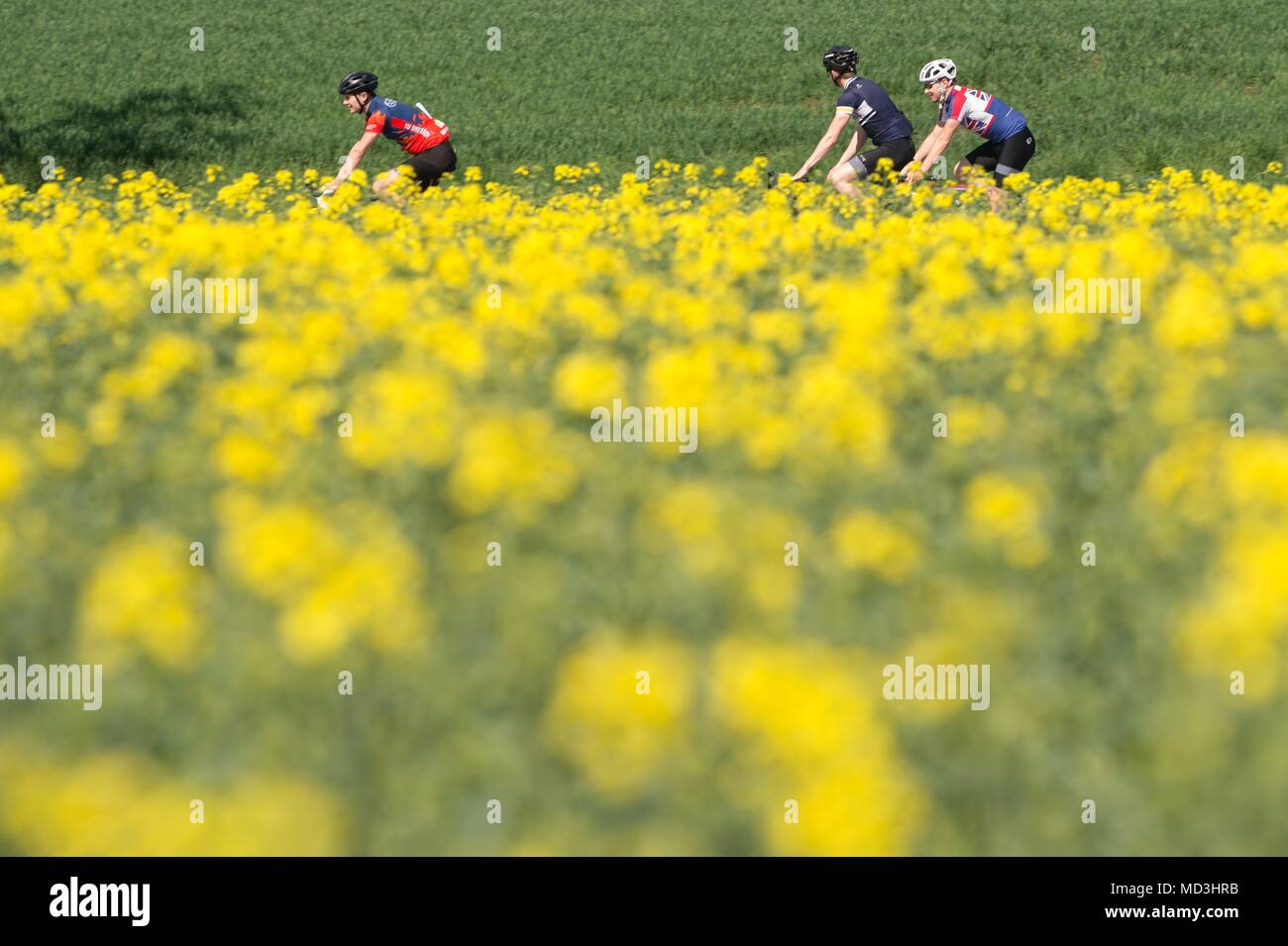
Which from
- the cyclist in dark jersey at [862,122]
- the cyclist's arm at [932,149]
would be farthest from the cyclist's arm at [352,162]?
the cyclist's arm at [932,149]

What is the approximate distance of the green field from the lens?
21.7 m

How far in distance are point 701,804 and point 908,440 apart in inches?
99.8

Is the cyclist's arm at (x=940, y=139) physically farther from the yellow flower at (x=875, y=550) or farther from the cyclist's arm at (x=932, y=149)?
the yellow flower at (x=875, y=550)

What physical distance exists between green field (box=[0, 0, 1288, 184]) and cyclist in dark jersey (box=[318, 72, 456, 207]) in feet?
27.1

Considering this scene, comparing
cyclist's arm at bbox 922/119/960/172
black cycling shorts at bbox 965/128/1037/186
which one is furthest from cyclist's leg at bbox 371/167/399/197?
black cycling shorts at bbox 965/128/1037/186

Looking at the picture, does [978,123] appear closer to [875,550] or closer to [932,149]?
[932,149]

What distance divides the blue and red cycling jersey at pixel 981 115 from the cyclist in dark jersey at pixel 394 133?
13.6 feet

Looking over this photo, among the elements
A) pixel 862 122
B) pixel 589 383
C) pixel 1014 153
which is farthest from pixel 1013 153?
pixel 589 383

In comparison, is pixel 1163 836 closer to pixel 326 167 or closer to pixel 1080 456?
pixel 1080 456

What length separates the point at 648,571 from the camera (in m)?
3.61

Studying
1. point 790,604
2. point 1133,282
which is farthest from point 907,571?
point 1133,282

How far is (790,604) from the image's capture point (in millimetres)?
3221

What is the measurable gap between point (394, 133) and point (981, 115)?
485 centimetres

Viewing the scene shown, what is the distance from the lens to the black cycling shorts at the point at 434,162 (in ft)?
40.9
